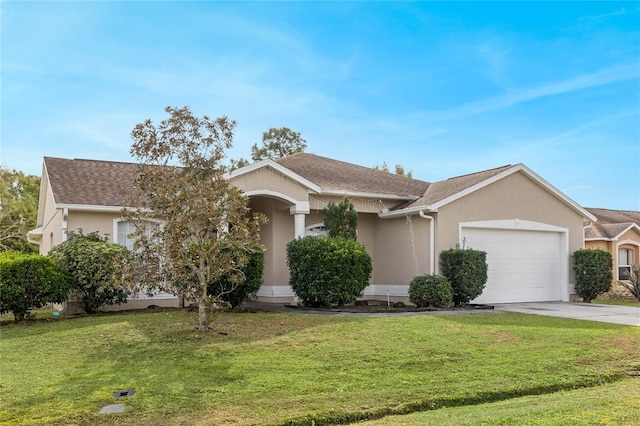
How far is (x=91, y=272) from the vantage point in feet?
45.8

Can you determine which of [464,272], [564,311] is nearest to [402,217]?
[464,272]

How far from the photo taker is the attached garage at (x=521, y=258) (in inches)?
709

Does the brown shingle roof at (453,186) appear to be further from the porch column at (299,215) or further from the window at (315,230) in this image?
the porch column at (299,215)

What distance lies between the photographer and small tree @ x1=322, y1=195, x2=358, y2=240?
15898mm

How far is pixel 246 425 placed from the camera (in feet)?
20.4

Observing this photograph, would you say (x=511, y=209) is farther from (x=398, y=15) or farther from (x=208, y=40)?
(x=208, y=40)

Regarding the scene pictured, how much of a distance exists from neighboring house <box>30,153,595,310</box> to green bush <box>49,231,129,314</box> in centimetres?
179

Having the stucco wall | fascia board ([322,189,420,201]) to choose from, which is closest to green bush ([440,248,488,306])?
the stucco wall

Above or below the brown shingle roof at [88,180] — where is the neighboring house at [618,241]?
below

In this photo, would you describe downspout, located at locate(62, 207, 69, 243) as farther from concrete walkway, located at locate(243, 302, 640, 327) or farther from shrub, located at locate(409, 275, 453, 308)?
shrub, located at locate(409, 275, 453, 308)

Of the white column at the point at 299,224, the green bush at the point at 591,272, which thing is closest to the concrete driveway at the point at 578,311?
the green bush at the point at 591,272

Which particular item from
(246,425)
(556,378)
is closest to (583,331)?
(556,378)

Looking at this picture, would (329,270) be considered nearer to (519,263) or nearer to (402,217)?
(402,217)

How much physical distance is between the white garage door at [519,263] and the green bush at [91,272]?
1061cm
